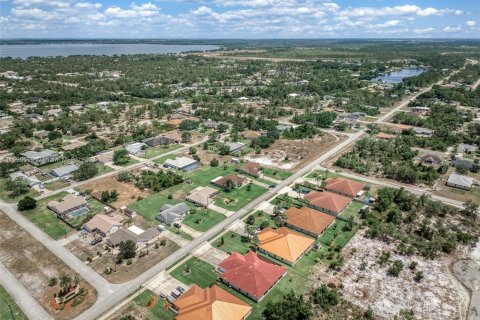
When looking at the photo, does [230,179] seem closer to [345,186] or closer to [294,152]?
[345,186]

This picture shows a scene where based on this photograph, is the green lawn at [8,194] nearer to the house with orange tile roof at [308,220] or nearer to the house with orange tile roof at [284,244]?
the house with orange tile roof at [284,244]

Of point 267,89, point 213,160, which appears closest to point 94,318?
point 213,160

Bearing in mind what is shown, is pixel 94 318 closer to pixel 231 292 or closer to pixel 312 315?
pixel 231 292

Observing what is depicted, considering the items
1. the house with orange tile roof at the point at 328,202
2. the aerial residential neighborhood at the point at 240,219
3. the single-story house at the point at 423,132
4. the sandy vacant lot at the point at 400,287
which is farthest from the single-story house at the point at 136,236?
the single-story house at the point at 423,132

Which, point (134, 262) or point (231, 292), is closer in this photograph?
point (231, 292)

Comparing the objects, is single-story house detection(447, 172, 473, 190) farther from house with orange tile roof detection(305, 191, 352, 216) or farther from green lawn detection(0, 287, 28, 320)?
green lawn detection(0, 287, 28, 320)

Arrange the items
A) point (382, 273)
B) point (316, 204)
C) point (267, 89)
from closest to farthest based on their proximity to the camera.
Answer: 1. point (382, 273)
2. point (316, 204)
3. point (267, 89)

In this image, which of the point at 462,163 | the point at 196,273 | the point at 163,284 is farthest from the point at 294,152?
the point at 163,284

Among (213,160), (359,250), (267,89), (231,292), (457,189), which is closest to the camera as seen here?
(231,292)
